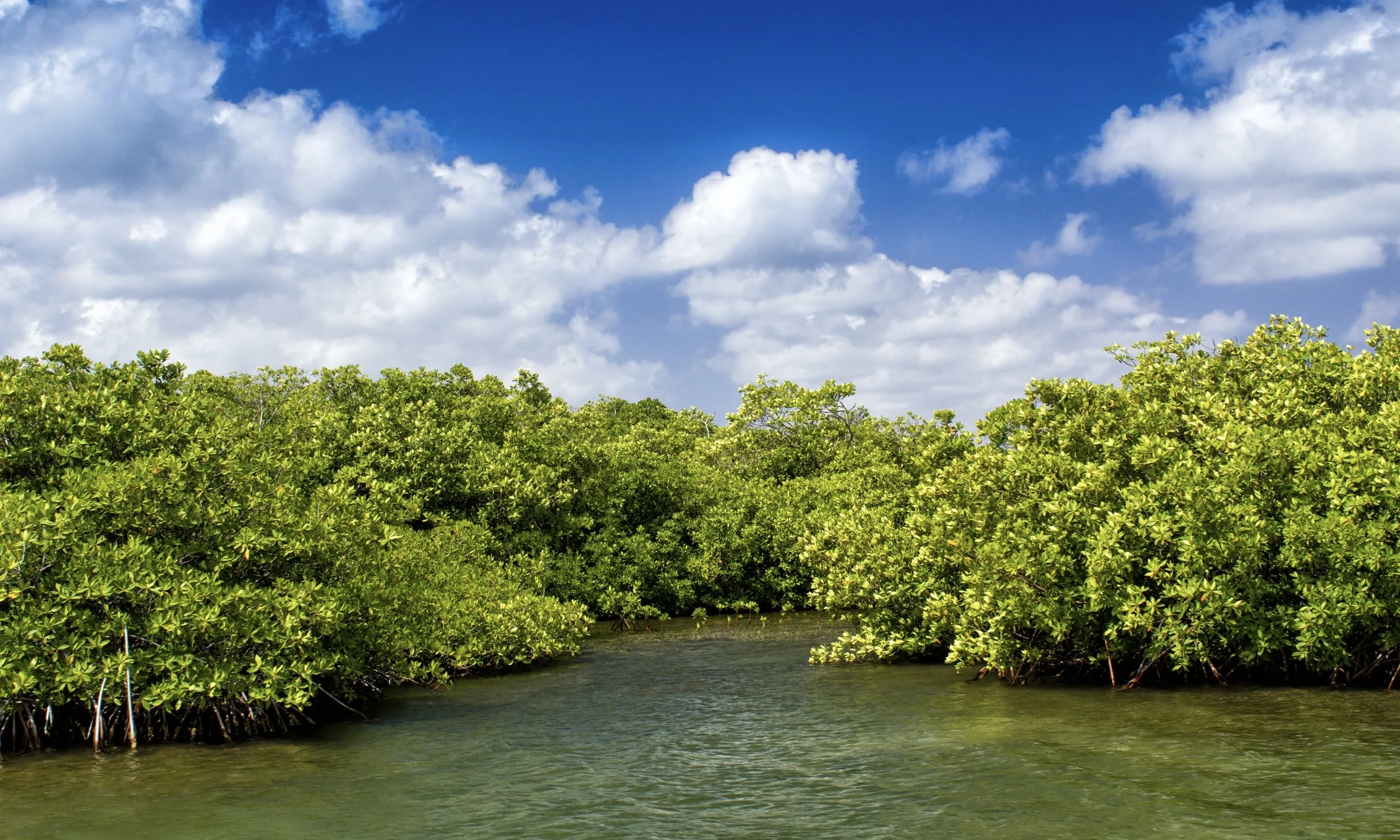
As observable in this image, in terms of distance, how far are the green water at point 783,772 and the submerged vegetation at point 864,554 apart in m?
1.13

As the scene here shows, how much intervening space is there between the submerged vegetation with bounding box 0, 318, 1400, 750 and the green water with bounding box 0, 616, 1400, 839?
44.7 inches

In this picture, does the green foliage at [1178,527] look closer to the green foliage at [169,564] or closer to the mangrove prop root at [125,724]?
the green foliage at [169,564]

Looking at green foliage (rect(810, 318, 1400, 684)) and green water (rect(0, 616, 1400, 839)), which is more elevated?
green foliage (rect(810, 318, 1400, 684))

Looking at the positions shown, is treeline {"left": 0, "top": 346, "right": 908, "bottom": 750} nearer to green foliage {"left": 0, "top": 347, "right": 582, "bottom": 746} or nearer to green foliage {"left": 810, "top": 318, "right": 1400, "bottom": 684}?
green foliage {"left": 0, "top": 347, "right": 582, "bottom": 746}

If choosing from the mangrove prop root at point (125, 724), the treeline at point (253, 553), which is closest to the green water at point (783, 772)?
the mangrove prop root at point (125, 724)

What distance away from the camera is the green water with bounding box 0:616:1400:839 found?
12211mm

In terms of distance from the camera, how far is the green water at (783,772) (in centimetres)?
1221

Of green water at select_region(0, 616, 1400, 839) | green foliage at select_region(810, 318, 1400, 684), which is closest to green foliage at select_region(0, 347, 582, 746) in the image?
green water at select_region(0, 616, 1400, 839)

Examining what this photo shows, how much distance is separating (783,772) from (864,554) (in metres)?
11.4

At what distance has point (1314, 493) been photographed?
18.9 metres

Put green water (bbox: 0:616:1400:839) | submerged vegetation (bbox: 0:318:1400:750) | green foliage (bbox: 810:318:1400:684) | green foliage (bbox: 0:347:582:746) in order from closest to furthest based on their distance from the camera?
green water (bbox: 0:616:1400:839)
green foliage (bbox: 0:347:582:746)
submerged vegetation (bbox: 0:318:1400:750)
green foliage (bbox: 810:318:1400:684)

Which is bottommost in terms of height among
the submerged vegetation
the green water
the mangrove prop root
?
the green water

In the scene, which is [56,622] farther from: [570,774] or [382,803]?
[570,774]

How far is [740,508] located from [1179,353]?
1917cm
